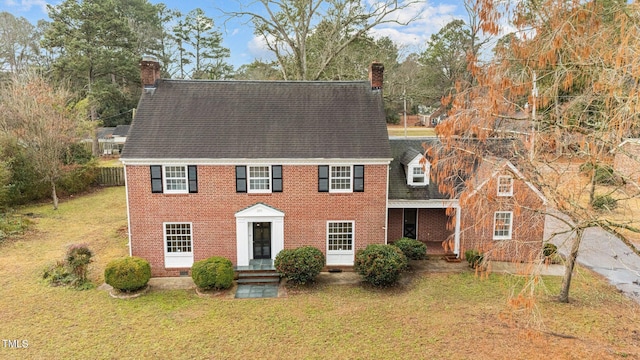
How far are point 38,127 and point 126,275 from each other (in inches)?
737

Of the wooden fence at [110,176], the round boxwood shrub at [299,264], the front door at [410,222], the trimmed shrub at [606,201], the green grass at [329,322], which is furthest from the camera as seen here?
the wooden fence at [110,176]

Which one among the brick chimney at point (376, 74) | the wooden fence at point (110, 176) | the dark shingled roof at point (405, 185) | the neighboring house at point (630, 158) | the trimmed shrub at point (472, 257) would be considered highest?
the brick chimney at point (376, 74)

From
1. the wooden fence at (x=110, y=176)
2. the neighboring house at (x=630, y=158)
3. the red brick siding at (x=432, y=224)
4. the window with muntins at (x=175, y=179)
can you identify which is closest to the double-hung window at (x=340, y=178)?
the red brick siding at (x=432, y=224)

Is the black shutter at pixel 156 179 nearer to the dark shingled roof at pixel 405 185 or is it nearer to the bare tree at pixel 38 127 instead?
the dark shingled roof at pixel 405 185

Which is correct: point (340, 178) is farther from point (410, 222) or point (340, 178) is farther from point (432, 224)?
point (432, 224)

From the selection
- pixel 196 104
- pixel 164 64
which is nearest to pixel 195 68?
pixel 164 64

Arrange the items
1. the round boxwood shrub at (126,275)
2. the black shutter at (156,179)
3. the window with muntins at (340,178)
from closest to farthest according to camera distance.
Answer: the round boxwood shrub at (126,275), the black shutter at (156,179), the window with muntins at (340,178)

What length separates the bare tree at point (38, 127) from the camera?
27.5m

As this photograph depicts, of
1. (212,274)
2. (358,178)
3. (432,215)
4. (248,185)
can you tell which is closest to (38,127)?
(248,185)

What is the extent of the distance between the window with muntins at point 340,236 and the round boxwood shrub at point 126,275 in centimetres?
785

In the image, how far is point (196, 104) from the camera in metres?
18.9

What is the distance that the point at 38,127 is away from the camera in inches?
1073

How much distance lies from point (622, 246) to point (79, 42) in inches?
2037

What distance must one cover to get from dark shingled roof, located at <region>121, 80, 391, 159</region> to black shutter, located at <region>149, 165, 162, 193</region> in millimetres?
596
